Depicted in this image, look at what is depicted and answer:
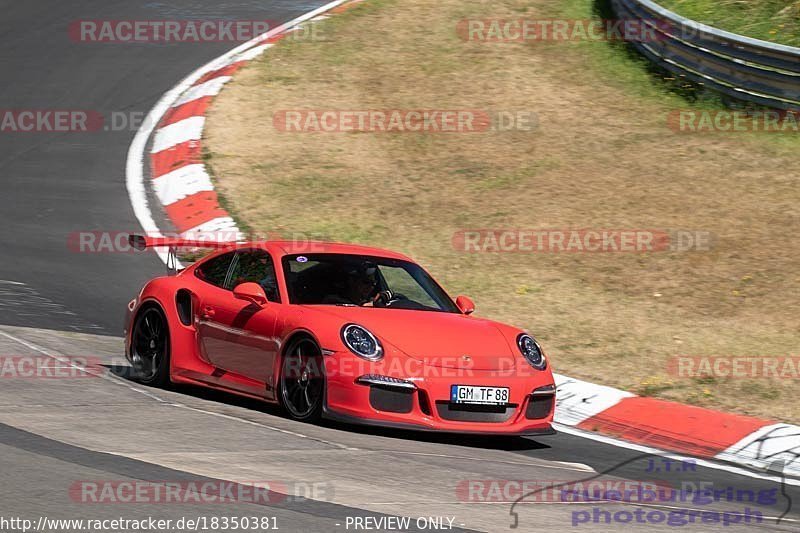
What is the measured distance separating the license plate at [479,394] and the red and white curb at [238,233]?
1.07 metres

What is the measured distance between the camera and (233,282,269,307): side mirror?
836 centimetres

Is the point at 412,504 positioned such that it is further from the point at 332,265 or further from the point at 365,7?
the point at 365,7

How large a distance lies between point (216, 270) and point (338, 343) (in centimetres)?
177

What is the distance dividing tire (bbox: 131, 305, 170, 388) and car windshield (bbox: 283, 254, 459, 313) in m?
1.12

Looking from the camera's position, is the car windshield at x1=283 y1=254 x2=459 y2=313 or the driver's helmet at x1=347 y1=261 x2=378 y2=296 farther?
the driver's helmet at x1=347 y1=261 x2=378 y2=296

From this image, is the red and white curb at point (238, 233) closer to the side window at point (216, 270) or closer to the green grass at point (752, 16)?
the side window at point (216, 270)

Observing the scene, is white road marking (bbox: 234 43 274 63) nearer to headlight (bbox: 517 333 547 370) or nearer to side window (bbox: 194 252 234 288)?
side window (bbox: 194 252 234 288)

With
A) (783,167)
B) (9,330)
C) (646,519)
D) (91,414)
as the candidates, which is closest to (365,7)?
(783,167)

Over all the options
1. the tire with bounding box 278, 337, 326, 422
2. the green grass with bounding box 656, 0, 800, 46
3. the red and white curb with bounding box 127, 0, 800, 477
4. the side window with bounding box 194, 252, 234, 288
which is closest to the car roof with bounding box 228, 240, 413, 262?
the side window with bounding box 194, 252, 234, 288

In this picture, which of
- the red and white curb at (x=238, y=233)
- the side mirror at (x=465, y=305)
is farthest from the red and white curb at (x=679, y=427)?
the side mirror at (x=465, y=305)

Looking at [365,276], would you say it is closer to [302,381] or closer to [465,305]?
[465,305]

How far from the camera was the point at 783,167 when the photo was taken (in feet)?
48.4

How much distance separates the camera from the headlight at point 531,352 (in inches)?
327

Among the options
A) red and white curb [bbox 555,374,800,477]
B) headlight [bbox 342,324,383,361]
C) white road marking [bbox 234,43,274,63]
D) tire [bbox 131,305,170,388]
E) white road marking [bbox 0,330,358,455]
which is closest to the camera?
white road marking [bbox 0,330,358,455]
